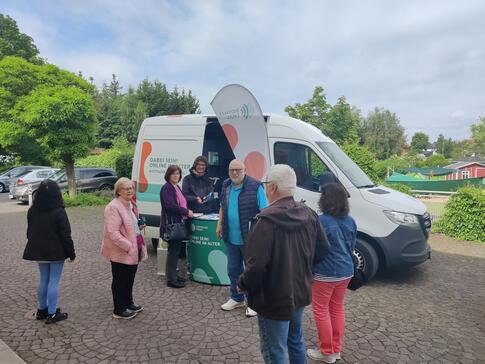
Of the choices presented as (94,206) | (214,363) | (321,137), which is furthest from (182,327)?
(94,206)

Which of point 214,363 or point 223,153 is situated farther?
point 223,153

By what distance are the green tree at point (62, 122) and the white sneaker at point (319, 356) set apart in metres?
13.2

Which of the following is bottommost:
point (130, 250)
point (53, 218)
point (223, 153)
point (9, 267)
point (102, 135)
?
point (9, 267)

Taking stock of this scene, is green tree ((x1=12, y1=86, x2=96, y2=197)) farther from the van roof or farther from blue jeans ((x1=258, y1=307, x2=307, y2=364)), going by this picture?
blue jeans ((x1=258, y1=307, x2=307, y2=364))

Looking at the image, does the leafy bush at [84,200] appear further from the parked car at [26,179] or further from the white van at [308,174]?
the white van at [308,174]

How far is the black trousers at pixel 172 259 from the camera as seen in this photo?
521 cm

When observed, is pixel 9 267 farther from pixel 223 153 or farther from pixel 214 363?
pixel 214 363

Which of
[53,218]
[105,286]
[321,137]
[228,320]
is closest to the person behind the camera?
[53,218]

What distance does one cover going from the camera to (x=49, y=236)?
3.97m

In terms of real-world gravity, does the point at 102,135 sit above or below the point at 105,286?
above

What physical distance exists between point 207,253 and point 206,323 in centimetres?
124

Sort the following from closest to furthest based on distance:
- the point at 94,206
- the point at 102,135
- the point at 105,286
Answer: the point at 105,286, the point at 94,206, the point at 102,135

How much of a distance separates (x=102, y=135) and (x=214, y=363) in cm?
4511

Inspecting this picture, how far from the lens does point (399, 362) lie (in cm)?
345
